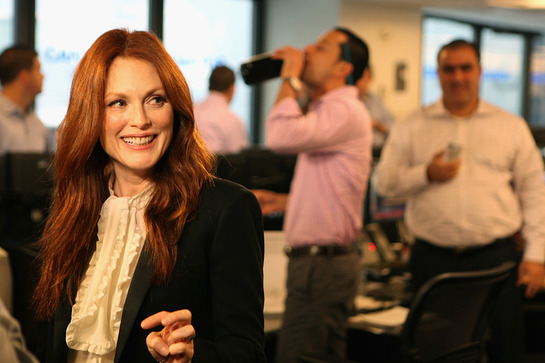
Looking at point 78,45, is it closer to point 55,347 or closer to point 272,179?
point 272,179

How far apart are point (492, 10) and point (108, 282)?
8523 mm

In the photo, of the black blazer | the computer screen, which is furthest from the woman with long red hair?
the computer screen

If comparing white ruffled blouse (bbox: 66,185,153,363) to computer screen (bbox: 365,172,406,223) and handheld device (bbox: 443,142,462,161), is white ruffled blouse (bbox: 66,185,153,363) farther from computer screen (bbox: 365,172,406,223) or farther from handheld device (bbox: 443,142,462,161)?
computer screen (bbox: 365,172,406,223)

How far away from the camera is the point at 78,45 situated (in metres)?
6.78

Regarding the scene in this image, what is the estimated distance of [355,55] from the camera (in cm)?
262

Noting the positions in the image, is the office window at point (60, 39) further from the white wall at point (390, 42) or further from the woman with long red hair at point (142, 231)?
the woman with long red hair at point (142, 231)

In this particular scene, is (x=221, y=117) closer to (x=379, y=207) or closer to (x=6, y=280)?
(x=379, y=207)

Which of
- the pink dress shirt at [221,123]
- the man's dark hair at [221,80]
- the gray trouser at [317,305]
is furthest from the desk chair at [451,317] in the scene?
the man's dark hair at [221,80]

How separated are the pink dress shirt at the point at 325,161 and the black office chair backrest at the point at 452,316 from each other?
571mm

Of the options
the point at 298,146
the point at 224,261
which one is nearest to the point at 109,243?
the point at 224,261

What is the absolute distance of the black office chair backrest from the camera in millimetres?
1939

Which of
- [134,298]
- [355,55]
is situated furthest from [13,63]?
[134,298]

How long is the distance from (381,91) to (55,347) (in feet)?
23.9

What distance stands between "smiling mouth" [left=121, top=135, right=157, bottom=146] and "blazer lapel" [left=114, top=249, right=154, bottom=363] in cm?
20
